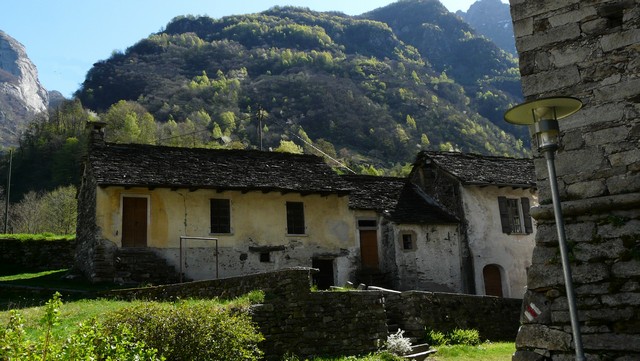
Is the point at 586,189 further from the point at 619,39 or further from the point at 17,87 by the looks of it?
the point at 17,87

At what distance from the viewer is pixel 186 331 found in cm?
994

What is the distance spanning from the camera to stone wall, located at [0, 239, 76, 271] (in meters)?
25.9

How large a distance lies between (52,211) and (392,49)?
125961mm

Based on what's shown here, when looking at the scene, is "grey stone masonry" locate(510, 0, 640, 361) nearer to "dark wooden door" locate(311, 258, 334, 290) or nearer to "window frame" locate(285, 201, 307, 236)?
"window frame" locate(285, 201, 307, 236)

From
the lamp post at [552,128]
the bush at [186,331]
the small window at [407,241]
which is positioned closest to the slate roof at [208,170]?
the small window at [407,241]

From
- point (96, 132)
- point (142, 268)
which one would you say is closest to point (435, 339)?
point (142, 268)

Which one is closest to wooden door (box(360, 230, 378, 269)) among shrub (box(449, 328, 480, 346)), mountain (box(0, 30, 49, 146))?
shrub (box(449, 328, 480, 346))

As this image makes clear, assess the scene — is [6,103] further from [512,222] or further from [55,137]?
[512,222]

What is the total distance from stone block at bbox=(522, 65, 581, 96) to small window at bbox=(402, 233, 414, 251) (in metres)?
17.6

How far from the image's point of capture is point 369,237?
2550 centimetres

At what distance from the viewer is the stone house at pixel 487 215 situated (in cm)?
2575

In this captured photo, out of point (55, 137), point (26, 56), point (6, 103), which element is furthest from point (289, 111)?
point (26, 56)

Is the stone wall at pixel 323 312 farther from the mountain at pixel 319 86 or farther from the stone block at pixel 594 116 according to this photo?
the mountain at pixel 319 86

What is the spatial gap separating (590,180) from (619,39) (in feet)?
6.11
